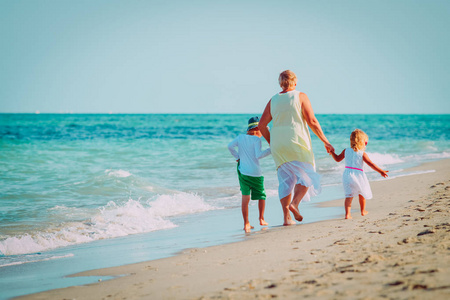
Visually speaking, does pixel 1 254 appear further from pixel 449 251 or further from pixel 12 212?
pixel 449 251

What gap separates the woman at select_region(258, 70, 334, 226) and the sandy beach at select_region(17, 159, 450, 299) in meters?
0.50

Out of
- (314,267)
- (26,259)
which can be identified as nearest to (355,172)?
(314,267)

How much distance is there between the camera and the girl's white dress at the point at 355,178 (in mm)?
5453

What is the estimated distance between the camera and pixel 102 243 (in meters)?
5.76

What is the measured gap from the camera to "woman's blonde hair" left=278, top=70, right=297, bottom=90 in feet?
16.6

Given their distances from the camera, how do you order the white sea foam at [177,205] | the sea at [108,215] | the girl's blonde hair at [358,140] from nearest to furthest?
the sea at [108,215]
the girl's blonde hair at [358,140]
the white sea foam at [177,205]

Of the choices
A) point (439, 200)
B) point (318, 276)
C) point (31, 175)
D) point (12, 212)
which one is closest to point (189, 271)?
point (318, 276)

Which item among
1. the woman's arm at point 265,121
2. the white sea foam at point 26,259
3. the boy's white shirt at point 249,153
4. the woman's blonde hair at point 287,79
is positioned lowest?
the white sea foam at point 26,259

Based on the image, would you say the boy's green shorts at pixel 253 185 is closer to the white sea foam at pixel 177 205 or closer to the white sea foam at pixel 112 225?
the white sea foam at pixel 112 225

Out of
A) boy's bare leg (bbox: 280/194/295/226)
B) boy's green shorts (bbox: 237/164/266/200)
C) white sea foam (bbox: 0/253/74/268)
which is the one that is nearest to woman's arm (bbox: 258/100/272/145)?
boy's green shorts (bbox: 237/164/266/200)

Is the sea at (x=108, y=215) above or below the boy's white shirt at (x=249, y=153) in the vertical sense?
below

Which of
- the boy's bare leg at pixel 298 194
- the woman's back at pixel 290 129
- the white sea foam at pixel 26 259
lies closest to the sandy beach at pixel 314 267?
the boy's bare leg at pixel 298 194

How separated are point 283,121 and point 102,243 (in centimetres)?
286

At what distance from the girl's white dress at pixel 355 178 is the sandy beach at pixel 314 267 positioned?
0.41m
